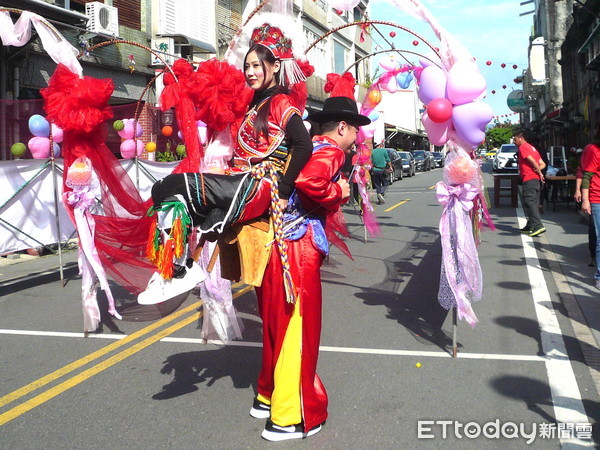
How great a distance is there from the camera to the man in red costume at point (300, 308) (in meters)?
3.15

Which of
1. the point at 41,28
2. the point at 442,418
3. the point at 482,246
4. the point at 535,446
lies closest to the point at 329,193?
the point at 442,418

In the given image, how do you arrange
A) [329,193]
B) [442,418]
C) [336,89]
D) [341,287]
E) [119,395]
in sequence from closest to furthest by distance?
[329,193] → [442,418] → [119,395] → [341,287] → [336,89]

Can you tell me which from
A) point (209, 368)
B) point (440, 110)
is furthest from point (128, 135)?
point (440, 110)

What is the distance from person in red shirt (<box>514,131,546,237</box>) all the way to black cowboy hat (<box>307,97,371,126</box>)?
26.1ft

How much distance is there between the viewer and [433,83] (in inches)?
177

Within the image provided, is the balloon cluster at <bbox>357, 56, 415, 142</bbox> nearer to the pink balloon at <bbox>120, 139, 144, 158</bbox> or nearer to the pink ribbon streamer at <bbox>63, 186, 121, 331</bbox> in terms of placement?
the pink balloon at <bbox>120, 139, 144, 158</bbox>

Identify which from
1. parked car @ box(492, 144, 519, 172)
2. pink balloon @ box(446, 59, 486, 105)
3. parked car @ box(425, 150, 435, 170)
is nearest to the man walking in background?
pink balloon @ box(446, 59, 486, 105)

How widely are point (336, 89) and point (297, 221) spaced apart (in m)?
5.78

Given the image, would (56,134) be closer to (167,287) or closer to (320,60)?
(167,287)

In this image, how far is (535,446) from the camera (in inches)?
123

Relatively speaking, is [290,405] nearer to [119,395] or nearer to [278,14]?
[119,395]

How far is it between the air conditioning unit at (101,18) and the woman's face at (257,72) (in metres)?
11.9

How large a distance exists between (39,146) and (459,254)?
6.10 metres

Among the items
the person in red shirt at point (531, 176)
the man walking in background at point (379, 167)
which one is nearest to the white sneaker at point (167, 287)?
the person in red shirt at point (531, 176)
